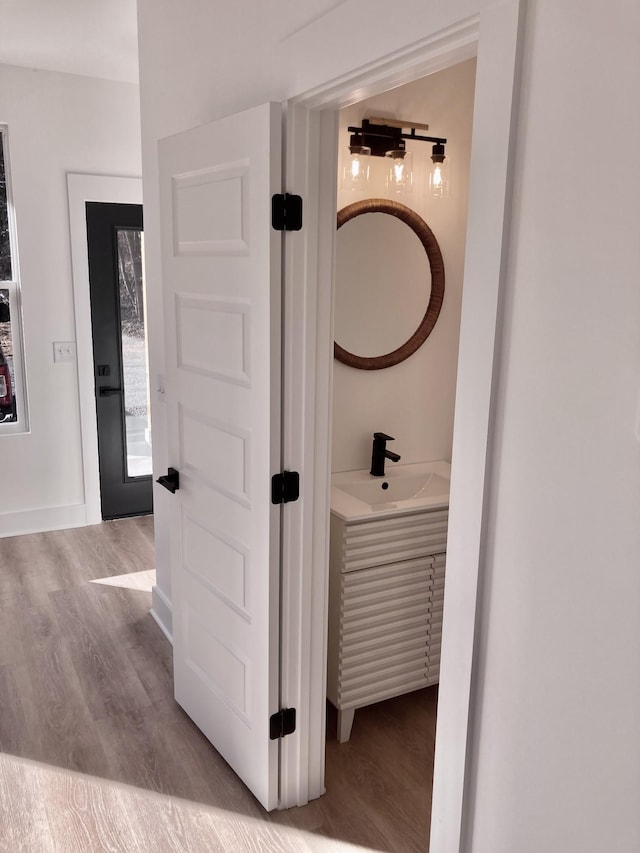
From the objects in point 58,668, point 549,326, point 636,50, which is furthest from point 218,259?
point 58,668

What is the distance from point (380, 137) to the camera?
255 cm

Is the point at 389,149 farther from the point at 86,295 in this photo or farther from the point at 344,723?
the point at 86,295

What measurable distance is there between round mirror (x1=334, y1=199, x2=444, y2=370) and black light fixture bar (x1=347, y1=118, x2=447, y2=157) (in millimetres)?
184

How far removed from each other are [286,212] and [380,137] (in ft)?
3.03

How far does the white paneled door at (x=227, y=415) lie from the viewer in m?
1.89

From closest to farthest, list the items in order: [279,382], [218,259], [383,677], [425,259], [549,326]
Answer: [549,326], [279,382], [218,259], [383,677], [425,259]

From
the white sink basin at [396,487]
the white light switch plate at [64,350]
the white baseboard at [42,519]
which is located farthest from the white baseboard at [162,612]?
the white light switch plate at [64,350]

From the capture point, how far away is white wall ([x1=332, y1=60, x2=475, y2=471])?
2.62 m

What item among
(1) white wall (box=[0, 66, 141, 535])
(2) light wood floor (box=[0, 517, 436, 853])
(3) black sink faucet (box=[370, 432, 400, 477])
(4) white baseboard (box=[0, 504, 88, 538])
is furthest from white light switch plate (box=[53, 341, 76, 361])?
(3) black sink faucet (box=[370, 432, 400, 477])

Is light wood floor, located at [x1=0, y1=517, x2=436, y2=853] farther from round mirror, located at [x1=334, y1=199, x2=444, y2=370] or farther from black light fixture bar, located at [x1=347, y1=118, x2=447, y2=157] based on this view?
black light fixture bar, located at [x1=347, y1=118, x2=447, y2=157]

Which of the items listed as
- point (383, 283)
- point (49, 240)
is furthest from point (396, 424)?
point (49, 240)

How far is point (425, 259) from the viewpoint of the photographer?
9.17 ft

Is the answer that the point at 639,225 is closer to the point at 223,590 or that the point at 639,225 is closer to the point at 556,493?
the point at 556,493

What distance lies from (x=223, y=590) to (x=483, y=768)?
3.60 feet
